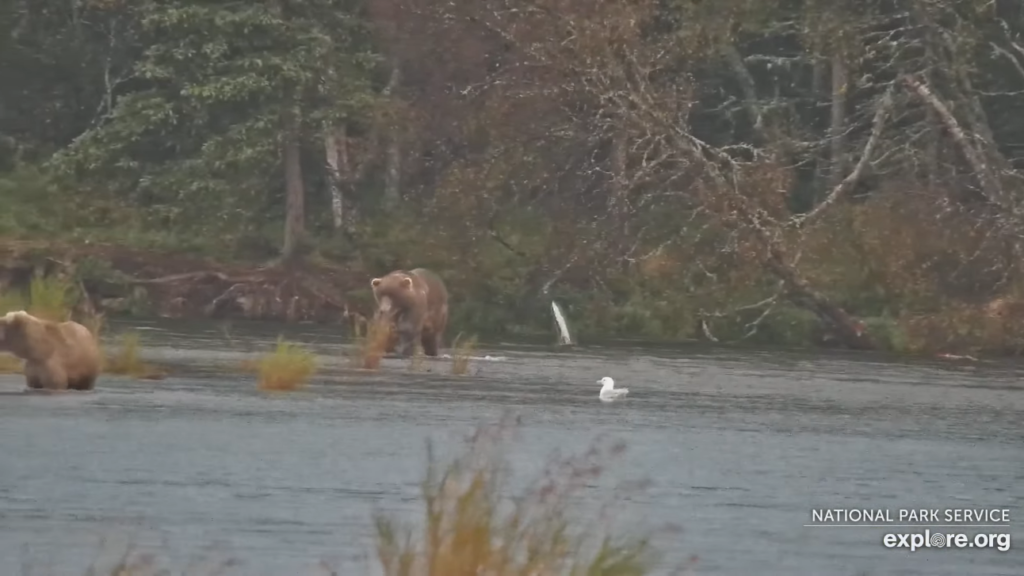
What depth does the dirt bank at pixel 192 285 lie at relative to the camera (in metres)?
32.6

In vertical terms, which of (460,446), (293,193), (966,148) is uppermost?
(966,148)

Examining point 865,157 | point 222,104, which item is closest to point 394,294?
point 865,157

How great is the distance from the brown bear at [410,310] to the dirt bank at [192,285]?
9087mm

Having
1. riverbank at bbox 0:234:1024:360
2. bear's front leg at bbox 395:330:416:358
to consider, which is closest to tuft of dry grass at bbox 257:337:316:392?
bear's front leg at bbox 395:330:416:358

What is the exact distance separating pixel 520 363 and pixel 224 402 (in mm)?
6742

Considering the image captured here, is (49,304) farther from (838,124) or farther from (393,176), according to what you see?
(838,124)

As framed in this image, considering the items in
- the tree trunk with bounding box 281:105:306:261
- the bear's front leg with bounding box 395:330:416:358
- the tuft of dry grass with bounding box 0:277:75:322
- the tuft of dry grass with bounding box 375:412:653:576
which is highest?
the tree trunk with bounding box 281:105:306:261

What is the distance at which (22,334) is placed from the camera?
612 inches

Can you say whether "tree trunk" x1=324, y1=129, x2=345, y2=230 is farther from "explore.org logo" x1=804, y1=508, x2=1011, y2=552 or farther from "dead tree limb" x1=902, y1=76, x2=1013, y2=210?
"explore.org logo" x1=804, y1=508, x2=1011, y2=552

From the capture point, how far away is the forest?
3039cm

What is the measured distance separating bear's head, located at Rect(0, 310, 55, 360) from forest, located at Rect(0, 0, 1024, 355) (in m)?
14.6

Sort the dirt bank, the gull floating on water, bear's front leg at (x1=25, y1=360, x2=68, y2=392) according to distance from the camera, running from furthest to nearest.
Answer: the dirt bank < the gull floating on water < bear's front leg at (x1=25, y1=360, x2=68, y2=392)

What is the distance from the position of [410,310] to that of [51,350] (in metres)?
6.82

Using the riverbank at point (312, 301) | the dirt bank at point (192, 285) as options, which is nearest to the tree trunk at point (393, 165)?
the riverbank at point (312, 301)
